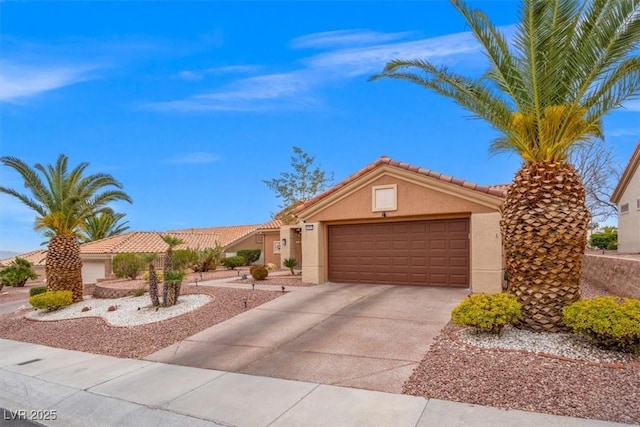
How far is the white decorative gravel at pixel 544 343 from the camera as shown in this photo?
6.46 meters

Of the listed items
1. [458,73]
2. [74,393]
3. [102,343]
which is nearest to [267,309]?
[102,343]

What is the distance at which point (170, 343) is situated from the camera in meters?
8.95

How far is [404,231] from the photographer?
1382cm

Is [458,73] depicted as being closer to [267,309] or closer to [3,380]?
[267,309]

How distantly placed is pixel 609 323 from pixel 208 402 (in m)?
6.38

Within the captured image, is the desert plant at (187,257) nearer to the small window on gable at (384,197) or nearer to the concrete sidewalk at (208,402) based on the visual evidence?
the small window on gable at (384,197)

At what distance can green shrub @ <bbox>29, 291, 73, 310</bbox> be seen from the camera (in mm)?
13164

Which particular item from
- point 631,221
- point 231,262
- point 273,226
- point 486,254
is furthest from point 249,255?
point 631,221

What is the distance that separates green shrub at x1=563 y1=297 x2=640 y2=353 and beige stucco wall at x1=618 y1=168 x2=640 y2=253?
1613 cm

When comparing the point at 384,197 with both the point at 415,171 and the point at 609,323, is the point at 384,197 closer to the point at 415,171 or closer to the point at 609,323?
the point at 415,171

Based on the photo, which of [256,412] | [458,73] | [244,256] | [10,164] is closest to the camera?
[256,412]

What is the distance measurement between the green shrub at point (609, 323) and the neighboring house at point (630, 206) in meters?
16.1

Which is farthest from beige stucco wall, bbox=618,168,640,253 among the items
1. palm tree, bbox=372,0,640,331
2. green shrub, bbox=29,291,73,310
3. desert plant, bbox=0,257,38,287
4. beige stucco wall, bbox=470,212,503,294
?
desert plant, bbox=0,257,38,287

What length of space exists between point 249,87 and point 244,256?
16.2 metres
